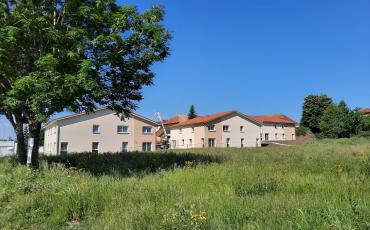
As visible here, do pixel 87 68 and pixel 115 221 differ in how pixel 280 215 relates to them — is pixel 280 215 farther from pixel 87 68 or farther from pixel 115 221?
pixel 87 68

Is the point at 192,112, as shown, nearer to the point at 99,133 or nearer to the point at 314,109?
the point at 314,109

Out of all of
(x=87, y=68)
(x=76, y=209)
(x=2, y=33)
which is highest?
(x=2, y=33)

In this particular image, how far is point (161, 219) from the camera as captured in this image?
5484mm

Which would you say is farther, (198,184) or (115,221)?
(198,184)

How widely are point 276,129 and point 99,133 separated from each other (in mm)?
46612

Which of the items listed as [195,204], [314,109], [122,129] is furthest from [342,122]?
[195,204]

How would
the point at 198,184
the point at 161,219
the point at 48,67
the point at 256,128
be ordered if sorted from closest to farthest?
1. the point at 161,219
2. the point at 198,184
3. the point at 48,67
4. the point at 256,128

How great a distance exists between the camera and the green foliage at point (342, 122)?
7025 centimetres

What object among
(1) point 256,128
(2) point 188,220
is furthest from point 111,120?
(2) point 188,220

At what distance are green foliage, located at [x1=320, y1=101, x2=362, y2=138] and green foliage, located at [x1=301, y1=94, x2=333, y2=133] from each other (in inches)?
533

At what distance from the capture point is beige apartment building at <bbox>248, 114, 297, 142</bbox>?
272ft

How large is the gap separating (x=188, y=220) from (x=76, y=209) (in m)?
3.01

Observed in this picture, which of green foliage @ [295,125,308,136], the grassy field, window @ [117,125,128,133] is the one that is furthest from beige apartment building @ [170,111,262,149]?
the grassy field

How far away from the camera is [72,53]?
38.1 ft
